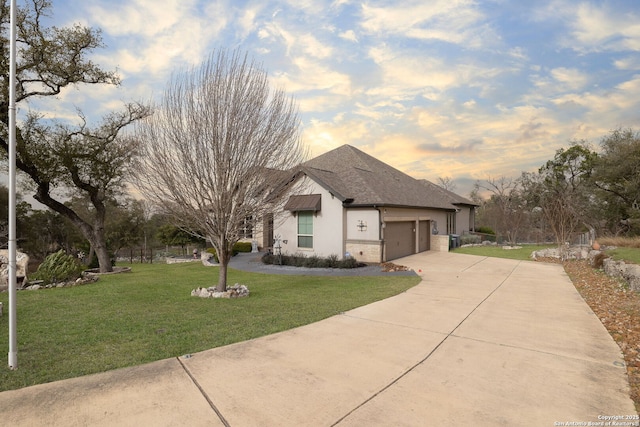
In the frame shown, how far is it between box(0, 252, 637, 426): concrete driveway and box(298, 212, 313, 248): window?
1085 centimetres

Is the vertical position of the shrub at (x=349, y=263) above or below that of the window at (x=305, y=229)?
below

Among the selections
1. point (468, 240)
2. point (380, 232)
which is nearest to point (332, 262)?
point (380, 232)

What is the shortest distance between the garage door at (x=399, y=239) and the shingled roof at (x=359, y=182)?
4.19 feet

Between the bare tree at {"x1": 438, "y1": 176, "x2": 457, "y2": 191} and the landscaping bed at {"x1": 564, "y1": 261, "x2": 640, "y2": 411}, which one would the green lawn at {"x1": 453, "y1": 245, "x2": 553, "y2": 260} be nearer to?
the landscaping bed at {"x1": 564, "y1": 261, "x2": 640, "y2": 411}

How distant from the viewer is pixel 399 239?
59.9 feet

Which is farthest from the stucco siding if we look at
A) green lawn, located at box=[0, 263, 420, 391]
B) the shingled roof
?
green lawn, located at box=[0, 263, 420, 391]

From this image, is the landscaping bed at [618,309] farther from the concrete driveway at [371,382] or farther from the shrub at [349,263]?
the shrub at [349,263]

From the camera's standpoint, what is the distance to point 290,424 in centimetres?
307

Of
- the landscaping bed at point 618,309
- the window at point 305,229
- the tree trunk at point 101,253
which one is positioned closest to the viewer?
the landscaping bed at point 618,309

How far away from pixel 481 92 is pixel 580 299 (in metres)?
10.6

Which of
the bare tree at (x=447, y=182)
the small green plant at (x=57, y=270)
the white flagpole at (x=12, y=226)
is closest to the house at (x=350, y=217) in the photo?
the small green plant at (x=57, y=270)

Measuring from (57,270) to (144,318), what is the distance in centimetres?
734

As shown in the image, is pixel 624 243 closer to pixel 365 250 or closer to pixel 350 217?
pixel 365 250

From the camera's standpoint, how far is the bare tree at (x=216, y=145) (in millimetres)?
8273
